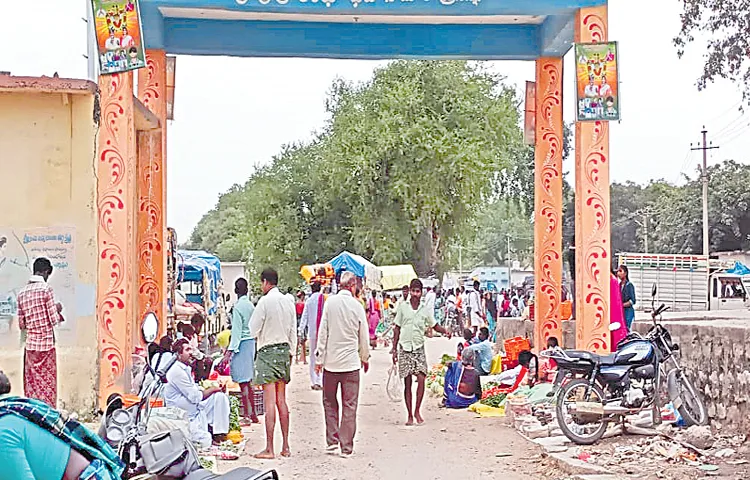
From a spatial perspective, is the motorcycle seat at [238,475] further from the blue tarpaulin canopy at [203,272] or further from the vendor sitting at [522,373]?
the blue tarpaulin canopy at [203,272]

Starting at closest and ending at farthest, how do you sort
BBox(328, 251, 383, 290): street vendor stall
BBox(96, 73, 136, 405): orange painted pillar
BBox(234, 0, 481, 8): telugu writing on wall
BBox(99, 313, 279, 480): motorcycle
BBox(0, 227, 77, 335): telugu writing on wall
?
BBox(99, 313, 279, 480): motorcycle
BBox(0, 227, 77, 335): telugu writing on wall
BBox(96, 73, 136, 405): orange painted pillar
BBox(234, 0, 481, 8): telugu writing on wall
BBox(328, 251, 383, 290): street vendor stall

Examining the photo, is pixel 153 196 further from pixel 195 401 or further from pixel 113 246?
pixel 195 401

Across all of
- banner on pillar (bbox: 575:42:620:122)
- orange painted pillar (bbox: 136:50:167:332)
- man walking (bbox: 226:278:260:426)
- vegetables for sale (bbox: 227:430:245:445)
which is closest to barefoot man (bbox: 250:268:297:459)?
vegetables for sale (bbox: 227:430:245:445)

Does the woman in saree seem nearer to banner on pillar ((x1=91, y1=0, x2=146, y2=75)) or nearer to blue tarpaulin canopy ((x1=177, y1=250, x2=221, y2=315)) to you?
banner on pillar ((x1=91, y1=0, x2=146, y2=75))

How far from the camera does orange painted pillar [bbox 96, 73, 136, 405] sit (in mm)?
12148

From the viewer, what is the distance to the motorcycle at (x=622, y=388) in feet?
34.2

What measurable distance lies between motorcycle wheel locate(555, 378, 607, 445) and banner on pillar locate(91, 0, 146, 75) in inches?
243

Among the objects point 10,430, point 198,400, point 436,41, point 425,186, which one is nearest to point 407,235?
point 425,186

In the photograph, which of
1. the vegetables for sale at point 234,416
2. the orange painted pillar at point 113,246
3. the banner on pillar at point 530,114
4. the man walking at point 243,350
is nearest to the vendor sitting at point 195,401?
the vegetables for sale at point 234,416

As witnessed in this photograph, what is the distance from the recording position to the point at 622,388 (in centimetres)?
1063

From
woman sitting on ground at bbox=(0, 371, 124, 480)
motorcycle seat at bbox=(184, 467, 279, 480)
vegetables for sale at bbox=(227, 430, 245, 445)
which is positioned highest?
woman sitting on ground at bbox=(0, 371, 124, 480)

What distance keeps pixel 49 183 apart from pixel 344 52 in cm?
558

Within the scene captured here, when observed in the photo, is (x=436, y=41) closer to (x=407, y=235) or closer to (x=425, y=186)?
(x=425, y=186)

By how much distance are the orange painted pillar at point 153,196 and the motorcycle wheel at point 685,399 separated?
820cm
